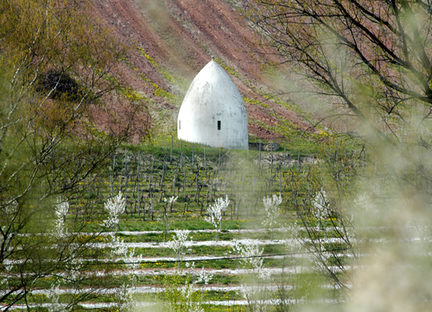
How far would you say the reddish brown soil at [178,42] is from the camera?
182 ft

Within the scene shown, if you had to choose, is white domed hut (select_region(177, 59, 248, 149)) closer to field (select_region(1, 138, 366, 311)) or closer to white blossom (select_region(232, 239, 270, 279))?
field (select_region(1, 138, 366, 311))

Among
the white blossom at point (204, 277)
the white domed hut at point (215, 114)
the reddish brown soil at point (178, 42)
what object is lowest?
the white blossom at point (204, 277)

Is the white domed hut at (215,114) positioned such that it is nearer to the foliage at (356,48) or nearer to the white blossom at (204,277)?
the white blossom at (204,277)

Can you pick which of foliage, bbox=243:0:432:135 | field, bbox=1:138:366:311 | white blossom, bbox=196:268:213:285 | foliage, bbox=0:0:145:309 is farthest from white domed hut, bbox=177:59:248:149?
foliage, bbox=243:0:432:135

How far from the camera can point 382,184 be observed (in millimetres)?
1926

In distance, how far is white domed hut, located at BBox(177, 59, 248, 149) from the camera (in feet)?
128

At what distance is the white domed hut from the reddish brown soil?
37.2ft

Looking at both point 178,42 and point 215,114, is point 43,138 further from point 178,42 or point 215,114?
point 178,42

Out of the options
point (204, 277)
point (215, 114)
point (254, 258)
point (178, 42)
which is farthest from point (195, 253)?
point (178, 42)

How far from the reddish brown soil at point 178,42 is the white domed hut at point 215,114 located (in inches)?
447

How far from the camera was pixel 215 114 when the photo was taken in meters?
39.1

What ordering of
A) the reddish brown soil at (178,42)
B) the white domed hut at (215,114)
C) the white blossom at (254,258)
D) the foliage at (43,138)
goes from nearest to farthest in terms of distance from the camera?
the white blossom at (254,258), the foliage at (43,138), the white domed hut at (215,114), the reddish brown soil at (178,42)

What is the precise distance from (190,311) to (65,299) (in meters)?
3.28

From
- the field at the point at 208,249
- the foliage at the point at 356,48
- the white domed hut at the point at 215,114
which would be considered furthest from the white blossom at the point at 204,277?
the white domed hut at the point at 215,114
